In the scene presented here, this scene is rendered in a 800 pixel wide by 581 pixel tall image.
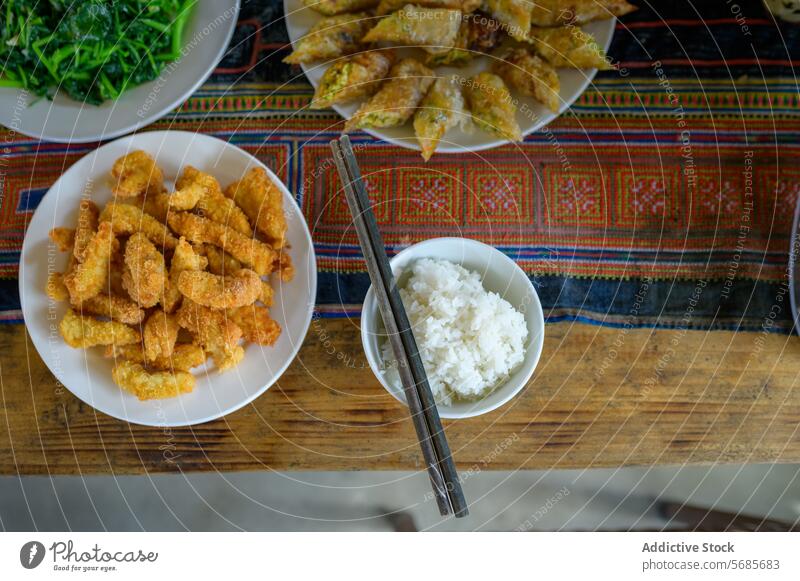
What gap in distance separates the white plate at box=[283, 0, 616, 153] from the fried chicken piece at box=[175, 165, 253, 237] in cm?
30

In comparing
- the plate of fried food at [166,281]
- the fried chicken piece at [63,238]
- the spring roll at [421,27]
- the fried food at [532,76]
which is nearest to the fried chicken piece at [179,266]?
the plate of fried food at [166,281]

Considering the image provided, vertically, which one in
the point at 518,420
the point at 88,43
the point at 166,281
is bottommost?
the point at 518,420

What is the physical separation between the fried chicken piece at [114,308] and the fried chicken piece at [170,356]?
0.06 m

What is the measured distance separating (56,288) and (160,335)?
8.9 inches

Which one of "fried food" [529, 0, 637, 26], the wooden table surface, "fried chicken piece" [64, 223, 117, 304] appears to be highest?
"fried food" [529, 0, 637, 26]

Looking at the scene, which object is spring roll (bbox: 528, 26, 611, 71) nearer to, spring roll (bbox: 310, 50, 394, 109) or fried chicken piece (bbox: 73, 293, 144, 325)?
spring roll (bbox: 310, 50, 394, 109)

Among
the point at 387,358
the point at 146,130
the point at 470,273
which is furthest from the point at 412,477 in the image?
the point at 146,130

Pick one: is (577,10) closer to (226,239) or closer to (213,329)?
(226,239)

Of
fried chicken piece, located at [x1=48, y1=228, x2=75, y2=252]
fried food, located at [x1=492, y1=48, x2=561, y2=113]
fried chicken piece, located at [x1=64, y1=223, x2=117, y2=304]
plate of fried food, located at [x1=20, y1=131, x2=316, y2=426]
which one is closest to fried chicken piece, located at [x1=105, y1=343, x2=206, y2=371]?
plate of fried food, located at [x1=20, y1=131, x2=316, y2=426]

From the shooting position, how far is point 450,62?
4.74 ft

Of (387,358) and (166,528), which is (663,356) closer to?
(387,358)

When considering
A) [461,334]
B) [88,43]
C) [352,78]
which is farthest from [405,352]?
[88,43]

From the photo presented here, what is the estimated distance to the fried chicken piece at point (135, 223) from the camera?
52.8 inches

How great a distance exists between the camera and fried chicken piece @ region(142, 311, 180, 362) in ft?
4.36
